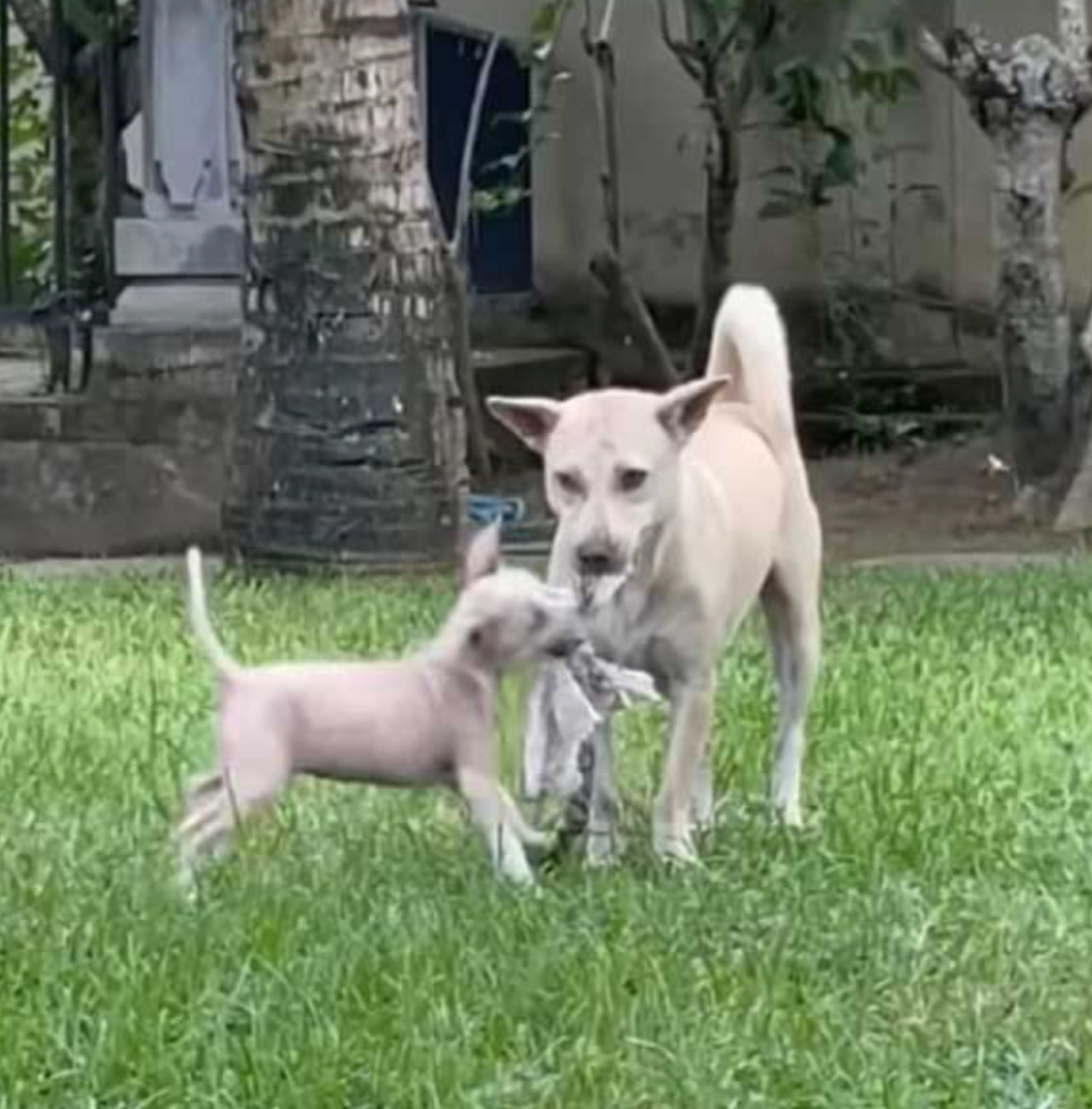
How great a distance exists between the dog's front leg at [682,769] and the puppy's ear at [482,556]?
0.49m

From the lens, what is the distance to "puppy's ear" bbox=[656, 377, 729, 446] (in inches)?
221

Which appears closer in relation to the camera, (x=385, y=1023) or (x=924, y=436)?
(x=385, y=1023)

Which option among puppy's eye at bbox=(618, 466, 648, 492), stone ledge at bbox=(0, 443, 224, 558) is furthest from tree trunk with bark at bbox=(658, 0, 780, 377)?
puppy's eye at bbox=(618, 466, 648, 492)

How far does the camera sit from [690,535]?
19.1 ft

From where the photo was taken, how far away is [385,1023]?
15.0ft

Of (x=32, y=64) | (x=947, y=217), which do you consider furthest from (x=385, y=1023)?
(x=32, y=64)

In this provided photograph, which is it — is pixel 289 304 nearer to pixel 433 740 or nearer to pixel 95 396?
pixel 95 396

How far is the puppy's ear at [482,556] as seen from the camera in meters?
5.52

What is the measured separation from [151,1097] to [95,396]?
7725 mm

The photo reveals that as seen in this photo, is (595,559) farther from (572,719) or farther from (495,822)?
(495,822)

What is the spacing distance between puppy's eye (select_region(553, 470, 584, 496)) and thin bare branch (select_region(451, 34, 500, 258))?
6371mm

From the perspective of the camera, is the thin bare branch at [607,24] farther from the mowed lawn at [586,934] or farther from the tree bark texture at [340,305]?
the mowed lawn at [586,934]

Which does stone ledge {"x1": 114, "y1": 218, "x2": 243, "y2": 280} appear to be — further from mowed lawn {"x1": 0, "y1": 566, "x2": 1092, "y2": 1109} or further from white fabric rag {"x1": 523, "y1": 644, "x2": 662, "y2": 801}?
white fabric rag {"x1": 523, "y1": 644, "x2": 662, "y2": 801}

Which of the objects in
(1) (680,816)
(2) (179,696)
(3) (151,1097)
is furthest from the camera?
(2) (179,696)
